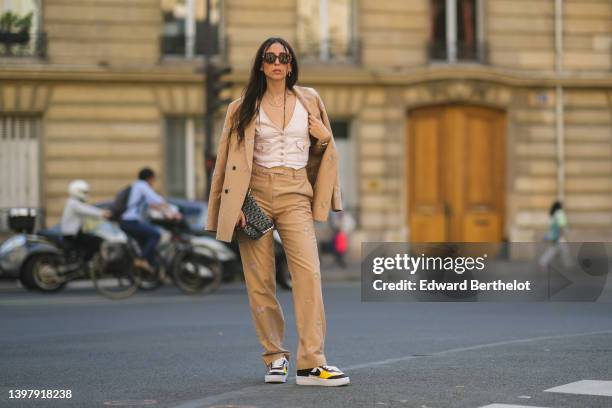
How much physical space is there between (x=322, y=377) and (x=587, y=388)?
141 cm

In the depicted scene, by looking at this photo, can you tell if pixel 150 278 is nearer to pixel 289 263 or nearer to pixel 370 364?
pixel 370 364

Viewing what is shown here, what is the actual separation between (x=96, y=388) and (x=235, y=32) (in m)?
20.3

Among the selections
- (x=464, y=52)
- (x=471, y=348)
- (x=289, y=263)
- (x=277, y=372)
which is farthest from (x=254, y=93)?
(x=464, y=52)

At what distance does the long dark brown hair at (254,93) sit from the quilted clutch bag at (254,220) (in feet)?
1.17

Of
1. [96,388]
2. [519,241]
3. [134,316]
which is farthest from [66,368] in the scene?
[519,241]

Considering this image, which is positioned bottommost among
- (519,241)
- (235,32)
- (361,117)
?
(519,241)

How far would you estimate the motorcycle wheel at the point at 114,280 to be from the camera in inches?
632

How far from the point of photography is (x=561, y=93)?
28406 mm

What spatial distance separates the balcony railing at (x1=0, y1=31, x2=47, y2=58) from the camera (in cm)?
2584

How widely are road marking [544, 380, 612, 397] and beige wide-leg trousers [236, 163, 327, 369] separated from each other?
130 centimetres

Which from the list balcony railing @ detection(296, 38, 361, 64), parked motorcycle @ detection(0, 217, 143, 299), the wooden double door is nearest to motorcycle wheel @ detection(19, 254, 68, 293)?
parked motorcycle @ detection(0, 217, 143, 299)

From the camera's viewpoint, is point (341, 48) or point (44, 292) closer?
point (44, 292)

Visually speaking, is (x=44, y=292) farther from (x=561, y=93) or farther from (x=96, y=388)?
(x=561, y=93)

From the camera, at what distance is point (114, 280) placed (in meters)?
16.2
